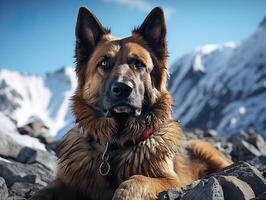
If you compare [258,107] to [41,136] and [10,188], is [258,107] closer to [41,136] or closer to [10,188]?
[41,136]

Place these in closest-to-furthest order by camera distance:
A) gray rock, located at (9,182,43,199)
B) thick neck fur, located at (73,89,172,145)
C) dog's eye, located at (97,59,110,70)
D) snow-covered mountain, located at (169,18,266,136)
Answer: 1. thick neck fur, located at (73,89,172,145)
2. dog's eye, located at (97,59,110,70)
3. gray rock, located at (9,182,43,199)
4. snow-covered mountain, located at (169,18,266,136)

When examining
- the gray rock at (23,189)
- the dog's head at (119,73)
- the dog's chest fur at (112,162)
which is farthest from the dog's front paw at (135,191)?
the gray rock at (23,189)

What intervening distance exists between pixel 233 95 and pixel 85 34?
150 metres

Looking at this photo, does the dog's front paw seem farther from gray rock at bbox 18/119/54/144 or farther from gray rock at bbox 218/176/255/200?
→ gray rock at bbox 18/119/54/144

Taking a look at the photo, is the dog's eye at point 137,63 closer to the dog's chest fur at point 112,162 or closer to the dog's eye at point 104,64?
the dog's eye at point 104,64

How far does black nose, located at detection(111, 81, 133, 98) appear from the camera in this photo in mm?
5910

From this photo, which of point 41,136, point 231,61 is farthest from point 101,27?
point 231,61

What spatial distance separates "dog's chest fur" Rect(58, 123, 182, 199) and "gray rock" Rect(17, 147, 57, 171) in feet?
11.3

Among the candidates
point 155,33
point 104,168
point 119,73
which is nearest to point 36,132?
point 155,33

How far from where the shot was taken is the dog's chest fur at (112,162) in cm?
588

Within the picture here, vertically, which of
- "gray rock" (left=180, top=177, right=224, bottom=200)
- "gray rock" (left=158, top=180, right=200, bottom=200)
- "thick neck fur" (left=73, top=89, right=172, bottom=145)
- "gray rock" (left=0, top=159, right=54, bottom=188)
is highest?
"thick neck fur" (left=73, top=89, right=172, bottom=145)

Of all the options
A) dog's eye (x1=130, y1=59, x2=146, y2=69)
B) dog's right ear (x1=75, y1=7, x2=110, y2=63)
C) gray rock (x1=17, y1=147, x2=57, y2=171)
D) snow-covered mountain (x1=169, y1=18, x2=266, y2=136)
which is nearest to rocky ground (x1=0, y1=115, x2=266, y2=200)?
gray rock (x1=17, y1=147, x2=57, y2=171)

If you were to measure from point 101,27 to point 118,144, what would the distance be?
189cm

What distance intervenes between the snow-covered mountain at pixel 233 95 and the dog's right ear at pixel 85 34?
10850 centimetres
